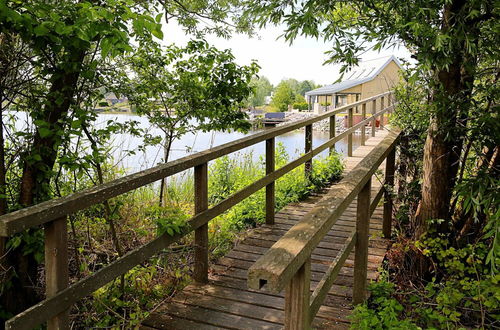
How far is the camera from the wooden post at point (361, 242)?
9.70ft

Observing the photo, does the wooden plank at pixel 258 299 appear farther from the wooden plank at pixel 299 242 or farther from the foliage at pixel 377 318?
the wooden plank at pixel 299 242

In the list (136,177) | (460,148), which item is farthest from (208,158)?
(460,148)

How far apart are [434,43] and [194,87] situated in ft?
8.63

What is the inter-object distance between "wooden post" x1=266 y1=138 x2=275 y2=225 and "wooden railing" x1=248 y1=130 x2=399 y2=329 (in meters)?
1.48

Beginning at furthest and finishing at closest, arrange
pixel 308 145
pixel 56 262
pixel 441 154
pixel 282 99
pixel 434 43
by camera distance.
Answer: pixel 282 99, pixel 308 145, pixel 441 154, pixel 434 43, pixel 56 262

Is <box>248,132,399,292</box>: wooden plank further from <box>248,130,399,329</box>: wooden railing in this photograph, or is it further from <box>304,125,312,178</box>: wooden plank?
<box>304,125,312,178</box>: wooden plank

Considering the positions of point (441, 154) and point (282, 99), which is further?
point (282, 99)

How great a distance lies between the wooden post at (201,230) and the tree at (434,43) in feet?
3.96

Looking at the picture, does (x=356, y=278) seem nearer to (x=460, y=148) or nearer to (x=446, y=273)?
(x=446, y=273)

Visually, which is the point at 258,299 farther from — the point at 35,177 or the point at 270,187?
the point at 35,177

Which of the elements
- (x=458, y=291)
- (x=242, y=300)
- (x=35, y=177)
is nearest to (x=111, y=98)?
(x=35, y=177)

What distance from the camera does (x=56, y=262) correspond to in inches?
77.2

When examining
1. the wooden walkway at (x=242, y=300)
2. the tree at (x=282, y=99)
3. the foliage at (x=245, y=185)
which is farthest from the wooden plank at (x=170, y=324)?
the tree at (x=282, y=99)

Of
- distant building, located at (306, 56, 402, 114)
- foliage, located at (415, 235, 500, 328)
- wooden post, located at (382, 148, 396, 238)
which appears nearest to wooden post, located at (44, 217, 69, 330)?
foliage, located at (415, 235, 500, 328)
